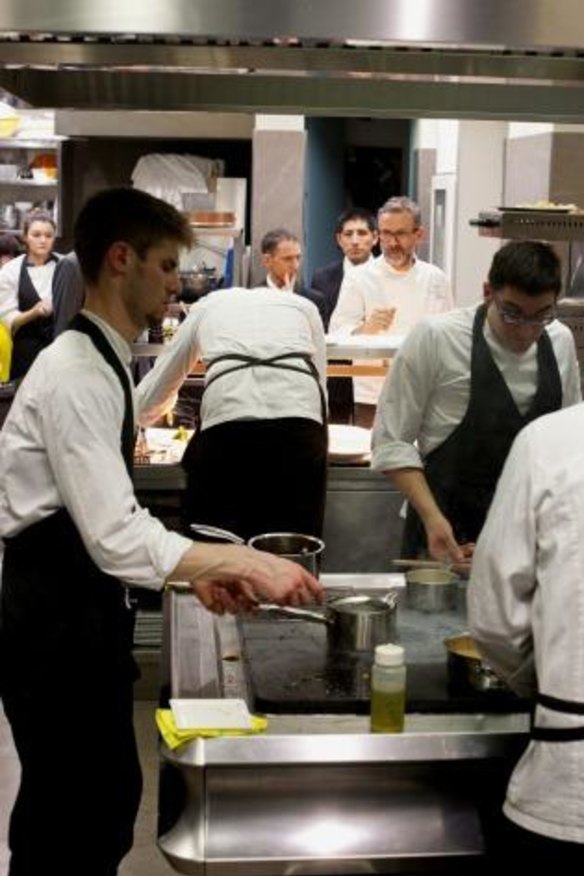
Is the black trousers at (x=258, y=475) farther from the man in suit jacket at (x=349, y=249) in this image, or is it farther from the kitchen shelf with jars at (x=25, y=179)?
the kitchen shelf with jars at (x=25, y=179)

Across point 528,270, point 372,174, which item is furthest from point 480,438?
point 372,174

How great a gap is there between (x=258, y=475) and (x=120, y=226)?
1825mm

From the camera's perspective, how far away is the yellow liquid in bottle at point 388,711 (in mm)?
2297

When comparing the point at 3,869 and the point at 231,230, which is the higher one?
Answer: the point at 231,230

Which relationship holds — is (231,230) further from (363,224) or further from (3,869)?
(3,869)

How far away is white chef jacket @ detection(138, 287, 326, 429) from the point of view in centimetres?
432

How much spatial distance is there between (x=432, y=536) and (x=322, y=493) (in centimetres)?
117

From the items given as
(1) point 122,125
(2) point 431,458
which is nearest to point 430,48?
(2) point 431,458

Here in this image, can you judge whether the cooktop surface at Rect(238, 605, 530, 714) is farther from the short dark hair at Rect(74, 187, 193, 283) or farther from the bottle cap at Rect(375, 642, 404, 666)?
the short dark hair at Rect(74, 187, 193, 283)

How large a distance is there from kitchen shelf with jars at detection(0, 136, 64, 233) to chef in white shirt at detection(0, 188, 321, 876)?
8710mm

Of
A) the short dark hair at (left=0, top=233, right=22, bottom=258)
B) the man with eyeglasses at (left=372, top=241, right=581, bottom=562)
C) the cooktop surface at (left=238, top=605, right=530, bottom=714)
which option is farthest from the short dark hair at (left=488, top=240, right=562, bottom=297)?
the short dark hair at (left=0, top=233, right=22, bottom=258)

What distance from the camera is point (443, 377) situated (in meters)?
3.70

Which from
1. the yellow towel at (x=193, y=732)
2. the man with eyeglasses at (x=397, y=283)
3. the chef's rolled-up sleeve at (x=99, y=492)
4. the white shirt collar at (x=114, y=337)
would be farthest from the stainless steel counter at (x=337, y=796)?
the man with eyeglasses at (x=397, y=283)

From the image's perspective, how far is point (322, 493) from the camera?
14.8 feet
